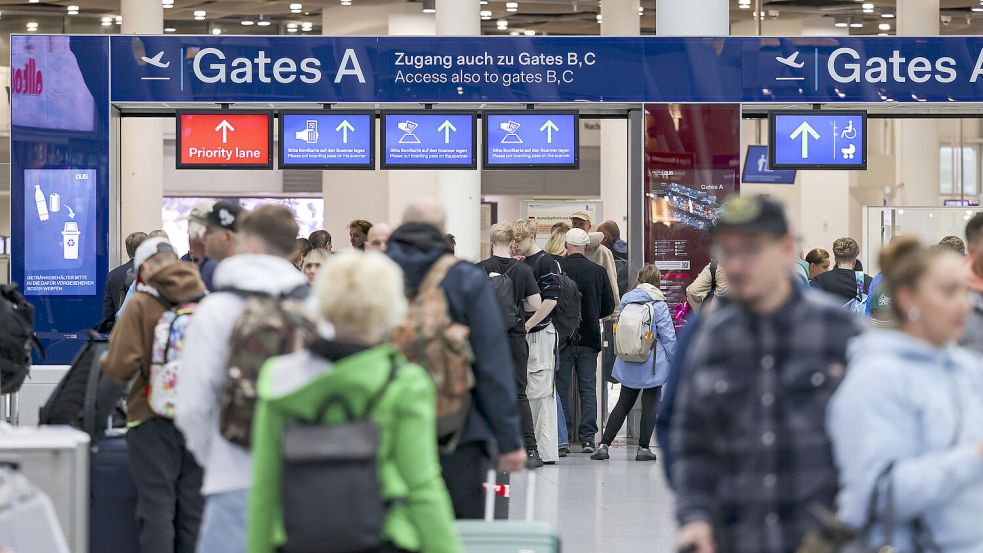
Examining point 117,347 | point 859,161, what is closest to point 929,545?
point 117,347

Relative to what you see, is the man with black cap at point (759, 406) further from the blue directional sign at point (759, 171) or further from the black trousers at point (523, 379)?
the blue directional sign at point (759, 171)

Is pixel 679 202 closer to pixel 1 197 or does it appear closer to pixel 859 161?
pixel 859 161

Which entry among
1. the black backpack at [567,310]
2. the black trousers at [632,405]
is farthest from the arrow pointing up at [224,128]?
the black trousers at [632,405]

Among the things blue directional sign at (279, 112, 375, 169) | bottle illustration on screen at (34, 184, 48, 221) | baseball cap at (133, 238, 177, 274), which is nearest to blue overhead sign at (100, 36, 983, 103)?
blue directional sign at (279, 112, 375, 169)

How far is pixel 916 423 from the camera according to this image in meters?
3.09

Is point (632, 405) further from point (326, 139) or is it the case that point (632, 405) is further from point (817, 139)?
point (326, 139)

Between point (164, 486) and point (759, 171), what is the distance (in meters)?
18.7

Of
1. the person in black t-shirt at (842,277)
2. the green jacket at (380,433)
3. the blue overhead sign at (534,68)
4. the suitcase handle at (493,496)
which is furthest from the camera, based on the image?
the blue overhead sign at (534,68)

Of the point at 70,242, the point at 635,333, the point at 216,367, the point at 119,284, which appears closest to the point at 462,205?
the point at 70,242

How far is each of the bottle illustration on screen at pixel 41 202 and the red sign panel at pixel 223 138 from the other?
1090 millimetres

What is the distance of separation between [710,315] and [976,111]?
10.1m

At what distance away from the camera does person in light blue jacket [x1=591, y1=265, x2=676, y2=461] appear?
35.6 ft

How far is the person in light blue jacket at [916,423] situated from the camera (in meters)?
3.04

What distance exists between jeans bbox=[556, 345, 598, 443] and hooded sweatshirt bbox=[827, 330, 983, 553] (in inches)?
312
